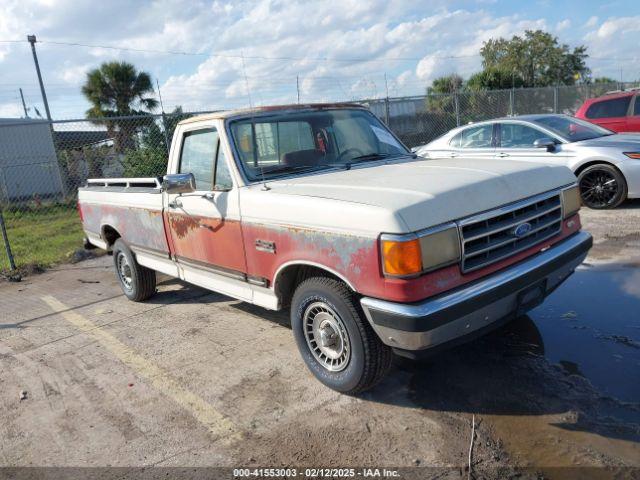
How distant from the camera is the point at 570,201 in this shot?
3.95 m

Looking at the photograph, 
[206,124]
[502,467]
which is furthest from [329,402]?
[206,124]

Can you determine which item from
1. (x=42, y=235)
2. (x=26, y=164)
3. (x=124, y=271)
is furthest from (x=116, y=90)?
(x=124, y=271)

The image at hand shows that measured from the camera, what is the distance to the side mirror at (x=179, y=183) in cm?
420

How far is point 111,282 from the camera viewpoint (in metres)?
7.48

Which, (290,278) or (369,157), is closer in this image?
(290,278)

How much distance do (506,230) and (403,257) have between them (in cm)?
88

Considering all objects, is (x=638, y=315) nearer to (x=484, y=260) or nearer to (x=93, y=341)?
(x=484, y=260)

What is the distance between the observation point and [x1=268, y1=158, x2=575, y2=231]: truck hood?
3.01 meters

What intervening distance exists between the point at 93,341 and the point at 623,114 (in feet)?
34.5

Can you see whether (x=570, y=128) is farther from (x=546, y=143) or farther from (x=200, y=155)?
(x=200, y=155)

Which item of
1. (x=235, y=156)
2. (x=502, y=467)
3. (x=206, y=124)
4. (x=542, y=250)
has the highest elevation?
(x=206, y=124)

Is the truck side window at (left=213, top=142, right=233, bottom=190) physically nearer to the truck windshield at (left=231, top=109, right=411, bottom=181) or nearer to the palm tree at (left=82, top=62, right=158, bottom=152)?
the truck windshield at (left=231, top=109, right=411, bottom=181)

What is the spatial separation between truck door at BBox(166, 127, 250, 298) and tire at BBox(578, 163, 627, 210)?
6.06 meters

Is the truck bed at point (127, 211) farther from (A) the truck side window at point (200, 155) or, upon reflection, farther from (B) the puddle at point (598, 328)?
(B) the puddle at point (598, 328)
